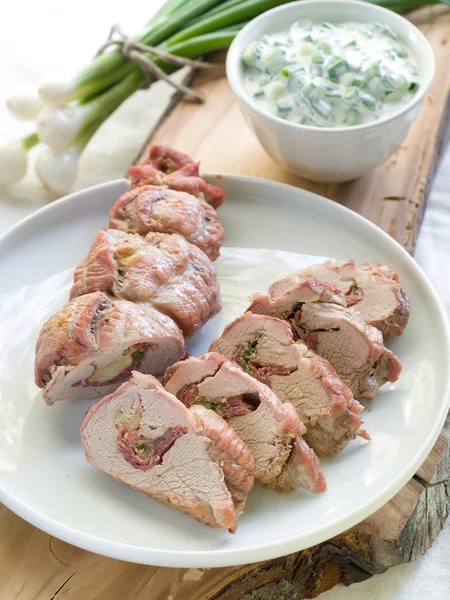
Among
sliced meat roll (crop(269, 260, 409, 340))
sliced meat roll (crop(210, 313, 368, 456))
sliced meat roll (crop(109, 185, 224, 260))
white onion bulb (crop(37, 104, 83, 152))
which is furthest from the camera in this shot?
white onion bulb (crop(37, 104, 83, 152))

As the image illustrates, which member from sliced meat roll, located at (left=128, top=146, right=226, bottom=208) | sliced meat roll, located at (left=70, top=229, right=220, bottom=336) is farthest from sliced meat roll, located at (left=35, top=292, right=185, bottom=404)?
sliced meat roll, located at (left=128, top=146, right=226, bottom=208)

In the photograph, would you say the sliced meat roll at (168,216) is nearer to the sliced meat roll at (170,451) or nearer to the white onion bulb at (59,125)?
the sliced meat roll at (170,451)

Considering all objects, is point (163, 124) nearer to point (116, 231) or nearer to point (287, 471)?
point (116, 231)

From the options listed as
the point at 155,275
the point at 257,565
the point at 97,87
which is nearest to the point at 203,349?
the point at 155,275

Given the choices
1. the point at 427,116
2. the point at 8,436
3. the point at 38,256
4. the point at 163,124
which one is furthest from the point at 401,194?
the point at 8,436

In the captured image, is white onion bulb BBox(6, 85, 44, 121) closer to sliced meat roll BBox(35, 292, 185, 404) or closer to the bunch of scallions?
the bunch of scallions

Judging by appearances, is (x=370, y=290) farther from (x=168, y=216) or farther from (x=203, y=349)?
(x=168, y=216)
